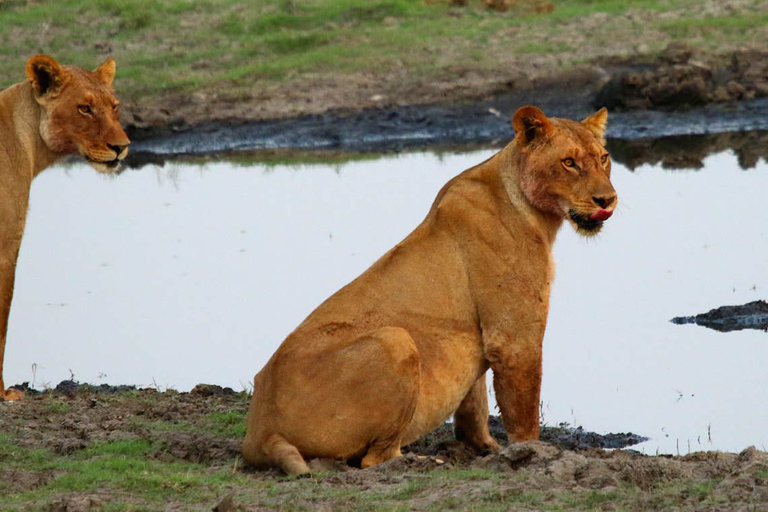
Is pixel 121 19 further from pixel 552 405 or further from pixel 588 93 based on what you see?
pixel 552 405

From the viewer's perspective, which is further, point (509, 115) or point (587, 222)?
point (509, 115)

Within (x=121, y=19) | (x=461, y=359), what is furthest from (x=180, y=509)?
(x=121, y=19)

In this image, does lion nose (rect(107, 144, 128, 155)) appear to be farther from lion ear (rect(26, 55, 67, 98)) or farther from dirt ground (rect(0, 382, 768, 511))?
dirt ground (rect(0, 382, 768, 511))

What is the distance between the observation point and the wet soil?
60.3 feet

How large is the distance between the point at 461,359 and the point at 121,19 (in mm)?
18340

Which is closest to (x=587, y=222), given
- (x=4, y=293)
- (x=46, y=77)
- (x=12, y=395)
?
(x=46, y=77)

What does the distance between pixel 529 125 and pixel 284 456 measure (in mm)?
1888

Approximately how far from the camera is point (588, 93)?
1902 cm

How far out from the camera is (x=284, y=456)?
5.77 metres

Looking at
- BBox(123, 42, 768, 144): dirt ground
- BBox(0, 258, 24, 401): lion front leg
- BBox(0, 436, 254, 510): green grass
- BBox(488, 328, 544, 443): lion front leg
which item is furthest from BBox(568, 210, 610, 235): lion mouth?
BBox(123, 42, 768, 144): dirt ground

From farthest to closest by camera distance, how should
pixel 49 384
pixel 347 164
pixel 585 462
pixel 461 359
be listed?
pixel 347 164 < pixel 49 384 < pixel 461 359 < pixel 585 462

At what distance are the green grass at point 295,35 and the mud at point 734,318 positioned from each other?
10.6 metres

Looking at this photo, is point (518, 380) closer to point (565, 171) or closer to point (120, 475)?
point (565, 171)

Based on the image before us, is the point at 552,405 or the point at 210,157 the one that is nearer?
the point at 552,405
